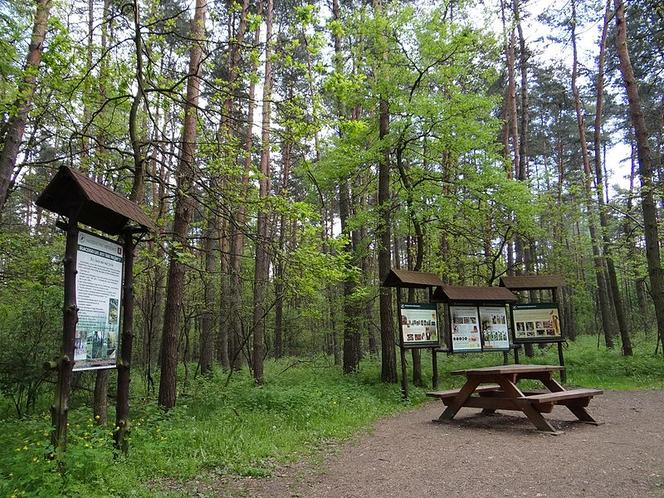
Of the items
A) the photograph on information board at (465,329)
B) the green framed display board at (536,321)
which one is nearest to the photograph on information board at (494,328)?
the photograph on information board at (465,329)

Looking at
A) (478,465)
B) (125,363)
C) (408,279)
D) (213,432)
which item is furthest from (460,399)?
(125,363)

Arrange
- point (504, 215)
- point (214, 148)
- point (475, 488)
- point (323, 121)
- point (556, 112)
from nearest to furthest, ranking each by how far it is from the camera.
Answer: point (475, 488) < point (323, 121) < point (214, 148) < point (504, 215) < point (556, 112)

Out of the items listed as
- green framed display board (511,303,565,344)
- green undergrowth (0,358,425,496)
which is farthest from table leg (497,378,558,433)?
green framed display board (511,303,565,344)

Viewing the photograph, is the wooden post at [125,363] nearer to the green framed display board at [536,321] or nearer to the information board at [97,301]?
the information board at [97,301]

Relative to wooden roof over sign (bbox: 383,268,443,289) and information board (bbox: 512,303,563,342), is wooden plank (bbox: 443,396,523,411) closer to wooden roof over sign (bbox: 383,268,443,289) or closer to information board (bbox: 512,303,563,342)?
wooden roof over sign (bbox: 383,268,443,289)

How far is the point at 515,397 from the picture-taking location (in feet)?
23.1

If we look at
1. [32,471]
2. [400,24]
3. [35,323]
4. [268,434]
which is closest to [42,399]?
[35,323]

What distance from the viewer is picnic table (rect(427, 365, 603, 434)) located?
6812 mm

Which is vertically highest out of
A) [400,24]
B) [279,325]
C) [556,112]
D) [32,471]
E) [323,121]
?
[556,112]

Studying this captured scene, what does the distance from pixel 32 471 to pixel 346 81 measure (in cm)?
527

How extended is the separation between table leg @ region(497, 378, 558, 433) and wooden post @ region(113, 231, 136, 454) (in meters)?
5.38

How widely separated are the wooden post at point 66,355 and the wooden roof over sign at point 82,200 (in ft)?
0.75

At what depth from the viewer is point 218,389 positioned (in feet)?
34.8

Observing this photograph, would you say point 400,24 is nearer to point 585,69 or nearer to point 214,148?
point 214,148
